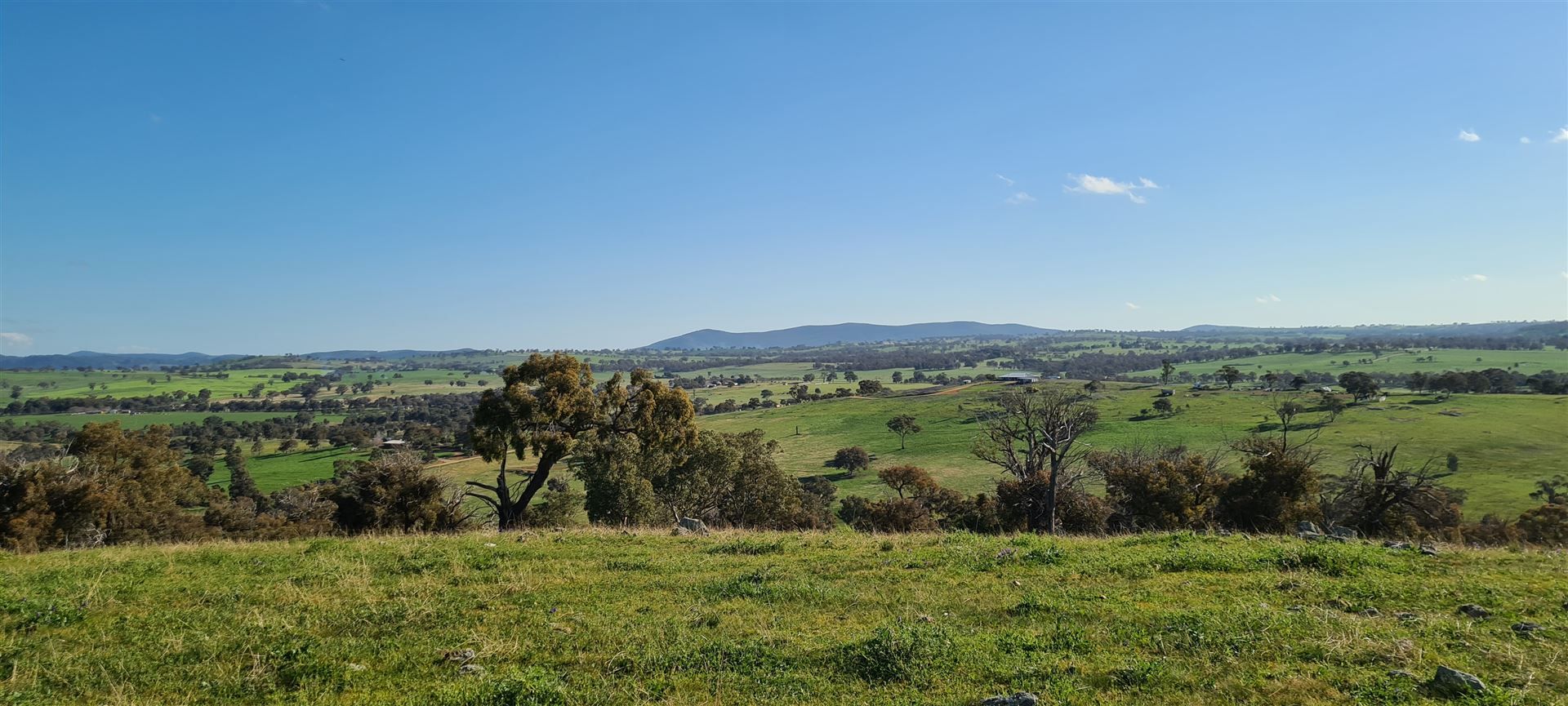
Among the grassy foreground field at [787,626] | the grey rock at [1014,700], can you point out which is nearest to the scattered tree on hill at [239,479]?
the grassy foreground field at [787,626]

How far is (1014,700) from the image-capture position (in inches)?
287

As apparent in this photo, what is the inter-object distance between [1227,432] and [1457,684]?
114514 millimetres

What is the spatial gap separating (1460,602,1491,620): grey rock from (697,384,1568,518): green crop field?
7210cm

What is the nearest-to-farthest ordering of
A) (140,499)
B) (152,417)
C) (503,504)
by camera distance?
(503,504)
(140,499)
(152,417)

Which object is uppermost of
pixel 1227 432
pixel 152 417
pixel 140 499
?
pixel 140 499

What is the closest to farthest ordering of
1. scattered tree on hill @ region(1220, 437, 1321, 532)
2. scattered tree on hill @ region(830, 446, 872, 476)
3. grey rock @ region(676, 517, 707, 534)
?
grey rock @ region(676, 517, 707, 534)
scattered tree on hill @ region(1220, 437, 1321, 532)
scattered tree on hill @ region(830, 446, 872, 476)

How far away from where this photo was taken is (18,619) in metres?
10.6

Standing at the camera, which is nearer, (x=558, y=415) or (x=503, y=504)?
(x=503, y=504)

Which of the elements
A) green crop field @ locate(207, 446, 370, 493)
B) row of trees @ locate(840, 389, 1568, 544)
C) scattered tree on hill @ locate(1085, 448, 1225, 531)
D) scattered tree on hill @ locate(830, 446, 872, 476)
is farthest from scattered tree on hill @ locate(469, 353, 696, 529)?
scattered tree on hill @ locate(830, 446, 872, 476)

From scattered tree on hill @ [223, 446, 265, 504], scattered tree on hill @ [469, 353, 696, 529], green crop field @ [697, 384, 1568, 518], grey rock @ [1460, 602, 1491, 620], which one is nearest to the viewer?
grey rock @ [1460, 602, 1491, 620]

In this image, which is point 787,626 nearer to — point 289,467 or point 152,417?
point 289,467

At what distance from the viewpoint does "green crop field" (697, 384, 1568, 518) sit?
254ft

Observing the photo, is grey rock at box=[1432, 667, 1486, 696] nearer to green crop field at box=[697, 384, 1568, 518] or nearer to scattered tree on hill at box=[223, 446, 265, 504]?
green crop field at box=[697, 384, 1568, 518]

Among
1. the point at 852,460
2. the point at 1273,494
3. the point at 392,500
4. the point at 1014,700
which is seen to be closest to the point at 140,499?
the point at 392,500
